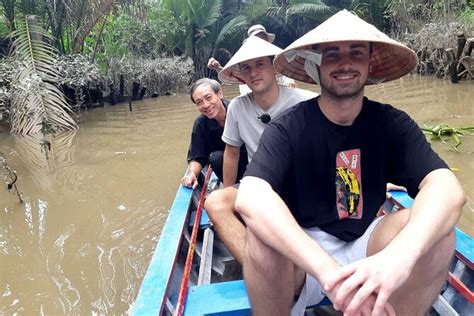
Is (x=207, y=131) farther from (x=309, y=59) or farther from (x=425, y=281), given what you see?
(x=425, y=281)

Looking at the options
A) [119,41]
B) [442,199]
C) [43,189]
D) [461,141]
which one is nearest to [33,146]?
[43,189]

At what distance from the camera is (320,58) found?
1718 millimetres

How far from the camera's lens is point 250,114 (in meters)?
2.49

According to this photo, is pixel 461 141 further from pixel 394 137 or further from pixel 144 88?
pixel 144 88

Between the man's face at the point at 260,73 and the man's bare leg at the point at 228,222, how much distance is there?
0.59 metres

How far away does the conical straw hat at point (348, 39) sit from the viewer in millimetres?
1599

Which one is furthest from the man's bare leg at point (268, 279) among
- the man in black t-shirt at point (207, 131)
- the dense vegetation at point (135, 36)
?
the dense vegetation at point (135, 36)

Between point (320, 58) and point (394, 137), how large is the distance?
1.41 feet

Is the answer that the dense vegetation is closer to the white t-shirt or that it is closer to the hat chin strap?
the white t-shirt

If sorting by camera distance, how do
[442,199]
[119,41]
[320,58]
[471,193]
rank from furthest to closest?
[119,41] → [471,193] → [320,58] → [442,199]

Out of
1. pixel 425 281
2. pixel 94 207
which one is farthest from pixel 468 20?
pixel 425 281

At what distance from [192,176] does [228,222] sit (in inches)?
42.1

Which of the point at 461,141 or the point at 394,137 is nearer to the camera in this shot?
the point at 394,137

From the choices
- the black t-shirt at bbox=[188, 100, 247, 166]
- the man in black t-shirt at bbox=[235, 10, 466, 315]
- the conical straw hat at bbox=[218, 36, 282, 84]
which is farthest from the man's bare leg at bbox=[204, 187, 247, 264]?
the black t-shirt at bbox=[188, 100, 247, 166]
